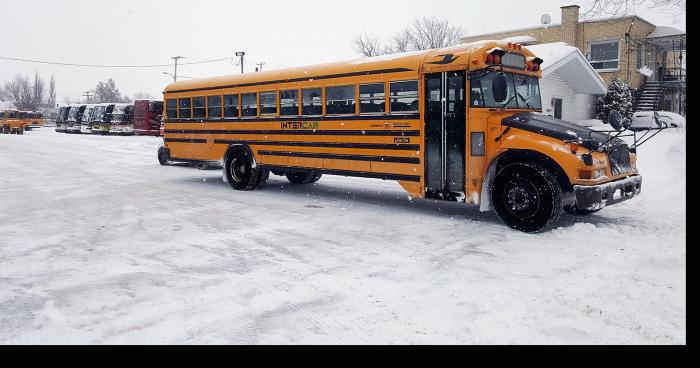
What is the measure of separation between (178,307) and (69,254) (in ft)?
8.05

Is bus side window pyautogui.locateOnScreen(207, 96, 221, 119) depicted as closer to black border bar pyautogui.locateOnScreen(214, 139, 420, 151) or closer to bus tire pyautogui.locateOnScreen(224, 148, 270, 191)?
black border bar pyautogui.locateOnScreen(214, 139, 420, 151)

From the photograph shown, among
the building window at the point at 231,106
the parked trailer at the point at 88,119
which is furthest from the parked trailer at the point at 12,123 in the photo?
the building window at the point at 231,106

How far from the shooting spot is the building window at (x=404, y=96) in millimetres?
8250

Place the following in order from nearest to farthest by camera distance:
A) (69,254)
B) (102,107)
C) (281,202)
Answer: (69,254), (281,202), (102,107)

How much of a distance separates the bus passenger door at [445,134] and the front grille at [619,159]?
187 centimetres

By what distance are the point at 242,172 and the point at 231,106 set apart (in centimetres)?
140

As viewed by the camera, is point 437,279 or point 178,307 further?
point 437,279

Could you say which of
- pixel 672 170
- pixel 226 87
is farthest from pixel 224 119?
pixel 672 170

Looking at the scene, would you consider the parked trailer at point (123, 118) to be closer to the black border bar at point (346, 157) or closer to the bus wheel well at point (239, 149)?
the bus wheel well at point (239, 149)

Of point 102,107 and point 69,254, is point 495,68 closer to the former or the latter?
point 69,254

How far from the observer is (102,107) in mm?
44719
